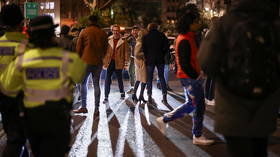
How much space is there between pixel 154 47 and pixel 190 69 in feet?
15.9

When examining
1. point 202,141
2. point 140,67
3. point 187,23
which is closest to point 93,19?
point 140,67

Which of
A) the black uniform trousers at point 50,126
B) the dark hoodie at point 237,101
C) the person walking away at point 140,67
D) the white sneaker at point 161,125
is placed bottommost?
the white sneaker at point 161,125

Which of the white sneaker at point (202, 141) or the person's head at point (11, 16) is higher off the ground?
the person's head at point (11, 16)

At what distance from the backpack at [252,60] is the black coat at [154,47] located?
785 centimetres

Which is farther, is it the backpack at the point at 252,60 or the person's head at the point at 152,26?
the person's head at the point at 152,26

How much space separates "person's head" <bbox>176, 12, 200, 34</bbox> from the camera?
280 inches

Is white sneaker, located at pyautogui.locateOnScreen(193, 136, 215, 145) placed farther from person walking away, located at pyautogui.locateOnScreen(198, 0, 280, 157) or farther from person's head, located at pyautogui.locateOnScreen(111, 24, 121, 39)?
person's head, located at pyautogui.locateOnScreen(111, 24, 121, 39)

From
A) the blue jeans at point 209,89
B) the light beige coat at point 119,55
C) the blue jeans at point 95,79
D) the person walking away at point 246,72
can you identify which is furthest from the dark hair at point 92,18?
the person walking away at point 246,72

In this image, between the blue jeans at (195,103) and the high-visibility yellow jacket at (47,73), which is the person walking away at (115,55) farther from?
the high-visibility yellow jacket at (47,73)

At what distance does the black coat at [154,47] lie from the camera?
38.3 feet

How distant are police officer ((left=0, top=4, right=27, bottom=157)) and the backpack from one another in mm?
1907

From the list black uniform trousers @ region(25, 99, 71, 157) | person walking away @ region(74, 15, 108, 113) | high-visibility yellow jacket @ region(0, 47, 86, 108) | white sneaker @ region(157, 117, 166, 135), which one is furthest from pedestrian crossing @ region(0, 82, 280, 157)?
high-visibility yellow jacket @ region(0, 47, 86, 108)

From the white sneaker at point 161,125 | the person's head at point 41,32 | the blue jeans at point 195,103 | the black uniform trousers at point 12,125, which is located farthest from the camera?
the white sneaker at point 161,125

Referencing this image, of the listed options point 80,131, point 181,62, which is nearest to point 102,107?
point 80,131
